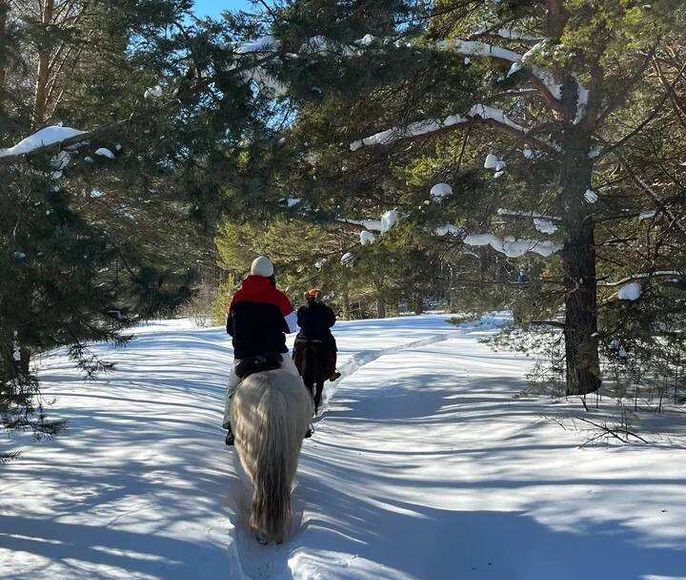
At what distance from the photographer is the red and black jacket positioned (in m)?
5.43

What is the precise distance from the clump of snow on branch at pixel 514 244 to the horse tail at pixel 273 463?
4562 mm

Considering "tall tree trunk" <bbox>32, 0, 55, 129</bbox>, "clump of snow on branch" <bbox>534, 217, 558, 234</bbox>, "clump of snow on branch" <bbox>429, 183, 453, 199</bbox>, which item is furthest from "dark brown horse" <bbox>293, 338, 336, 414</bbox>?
"tall tree trunk" <bbox>32, 0, 55, 129</bbox>

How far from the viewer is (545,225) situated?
766cm

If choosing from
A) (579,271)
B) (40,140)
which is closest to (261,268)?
(40,140)

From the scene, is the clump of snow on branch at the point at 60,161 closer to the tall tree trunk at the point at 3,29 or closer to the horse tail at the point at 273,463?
the tall tree trunk at the point at 3,29

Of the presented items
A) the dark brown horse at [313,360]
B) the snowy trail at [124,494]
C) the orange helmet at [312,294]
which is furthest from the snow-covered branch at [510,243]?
the snowy trail at [124,494]

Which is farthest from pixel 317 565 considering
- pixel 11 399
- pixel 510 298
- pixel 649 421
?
pixel 510 298

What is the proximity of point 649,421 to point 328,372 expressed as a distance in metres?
4.71

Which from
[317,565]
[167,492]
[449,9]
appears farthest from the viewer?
[449,9]

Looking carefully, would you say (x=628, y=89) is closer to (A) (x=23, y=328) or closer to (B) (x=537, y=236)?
(B) (x=537, y=236)

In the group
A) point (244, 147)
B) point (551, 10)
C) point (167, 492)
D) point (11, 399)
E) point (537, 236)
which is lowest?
point (167, 492)

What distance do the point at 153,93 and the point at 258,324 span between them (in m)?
2.39

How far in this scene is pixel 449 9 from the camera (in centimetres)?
823

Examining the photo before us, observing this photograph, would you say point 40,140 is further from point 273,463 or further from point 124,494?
point 273,463
